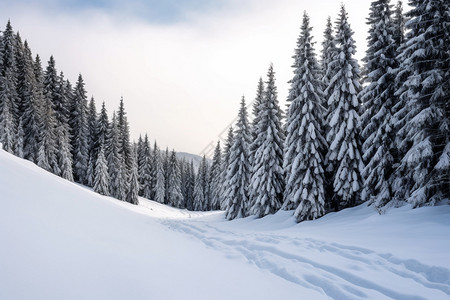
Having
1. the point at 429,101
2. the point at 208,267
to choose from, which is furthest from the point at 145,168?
the point at 208,267

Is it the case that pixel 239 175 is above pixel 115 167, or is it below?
below

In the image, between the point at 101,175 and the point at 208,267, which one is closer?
the point at 208,267

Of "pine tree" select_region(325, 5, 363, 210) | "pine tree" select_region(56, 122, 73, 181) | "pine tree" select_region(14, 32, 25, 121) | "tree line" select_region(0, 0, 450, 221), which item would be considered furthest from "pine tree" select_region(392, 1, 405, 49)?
"pine tree" select_region(14, 32, 25, 121)

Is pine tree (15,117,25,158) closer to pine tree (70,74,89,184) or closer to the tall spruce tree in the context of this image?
the tall spruce tree

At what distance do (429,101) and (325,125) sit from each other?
9.73 metres

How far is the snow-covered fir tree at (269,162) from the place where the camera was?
24422 mm

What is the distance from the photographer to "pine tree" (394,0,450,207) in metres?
12.0

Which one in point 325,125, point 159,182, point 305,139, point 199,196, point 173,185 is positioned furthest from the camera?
point 199,196

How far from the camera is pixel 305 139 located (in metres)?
20.7

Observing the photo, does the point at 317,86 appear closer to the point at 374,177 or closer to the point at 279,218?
the point at 374,177

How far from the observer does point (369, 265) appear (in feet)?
22.1

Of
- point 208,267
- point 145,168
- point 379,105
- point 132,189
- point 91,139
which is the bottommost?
point 208,267

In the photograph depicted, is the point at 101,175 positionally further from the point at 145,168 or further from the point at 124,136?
the point at 145,168

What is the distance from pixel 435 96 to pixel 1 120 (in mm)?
43848
